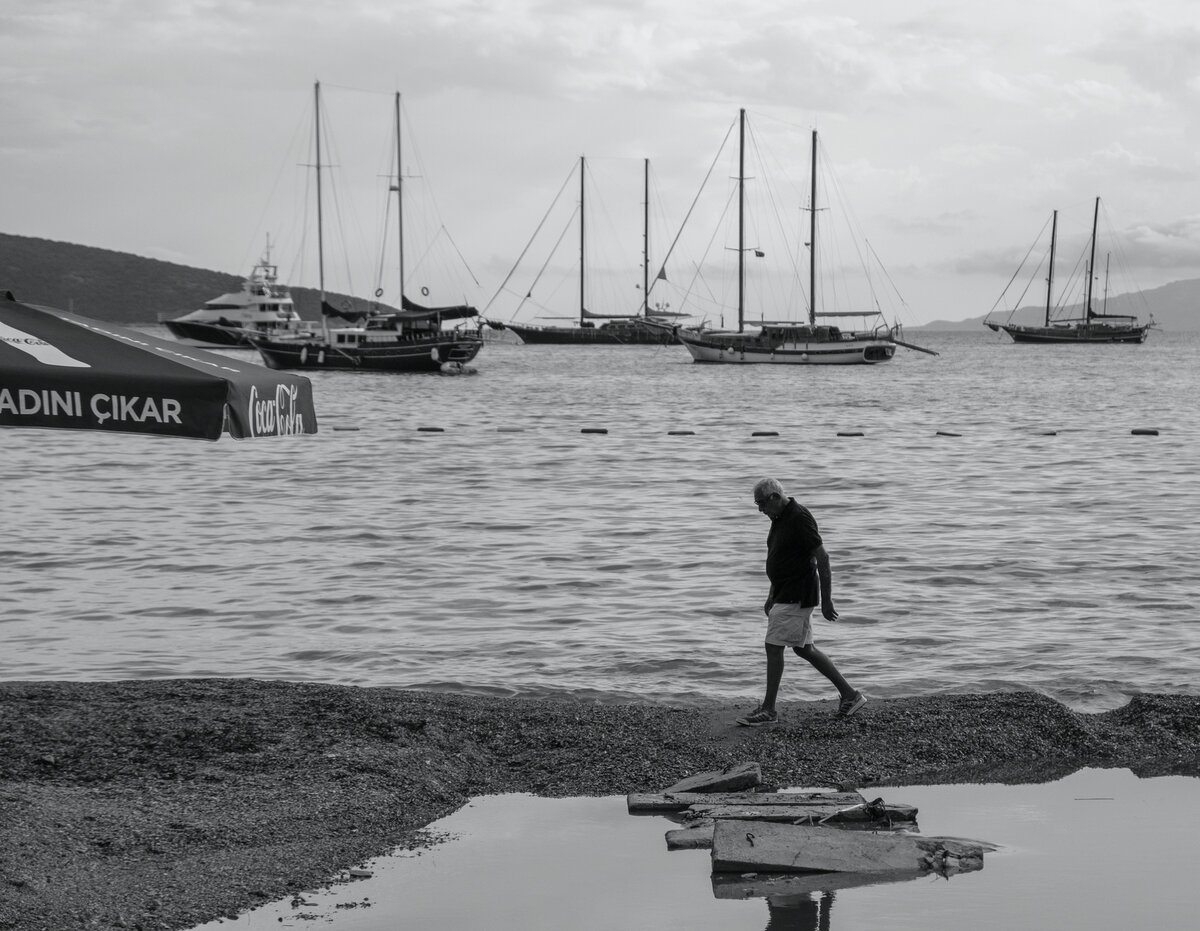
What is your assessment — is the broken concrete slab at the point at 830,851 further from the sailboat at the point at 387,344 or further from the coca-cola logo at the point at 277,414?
the sailboat at the point at 387,344

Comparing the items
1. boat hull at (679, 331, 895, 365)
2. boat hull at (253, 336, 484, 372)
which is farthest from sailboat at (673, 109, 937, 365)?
boat hull at (253, 336, 484, 372)

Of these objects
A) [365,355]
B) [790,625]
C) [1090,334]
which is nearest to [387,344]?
[365,355]

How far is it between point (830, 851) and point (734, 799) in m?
1.00

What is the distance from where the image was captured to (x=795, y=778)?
869 centimetres

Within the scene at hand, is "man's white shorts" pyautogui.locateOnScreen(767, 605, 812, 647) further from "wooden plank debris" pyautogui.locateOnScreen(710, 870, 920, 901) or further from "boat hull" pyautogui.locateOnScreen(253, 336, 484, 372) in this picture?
"boat hull" pyautogui.locateOnScreen(253, 336, 484, 372)

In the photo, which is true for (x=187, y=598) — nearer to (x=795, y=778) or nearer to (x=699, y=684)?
(x=699, y=684)

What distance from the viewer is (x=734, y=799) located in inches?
316

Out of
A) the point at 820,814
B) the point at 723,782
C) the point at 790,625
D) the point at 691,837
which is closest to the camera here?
the point at 691,837

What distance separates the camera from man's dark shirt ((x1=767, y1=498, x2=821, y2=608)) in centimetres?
945

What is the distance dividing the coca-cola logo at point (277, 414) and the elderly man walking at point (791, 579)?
317cm

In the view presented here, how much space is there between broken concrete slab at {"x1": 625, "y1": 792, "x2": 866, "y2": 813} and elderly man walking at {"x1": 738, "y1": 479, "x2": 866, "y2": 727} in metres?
1.57

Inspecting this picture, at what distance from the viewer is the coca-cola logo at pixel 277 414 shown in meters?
7.24

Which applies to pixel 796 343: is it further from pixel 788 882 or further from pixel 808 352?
pixel 788 882

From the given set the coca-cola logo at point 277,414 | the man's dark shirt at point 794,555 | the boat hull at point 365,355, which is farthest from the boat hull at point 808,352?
the coca-cola logo at point 277,414
